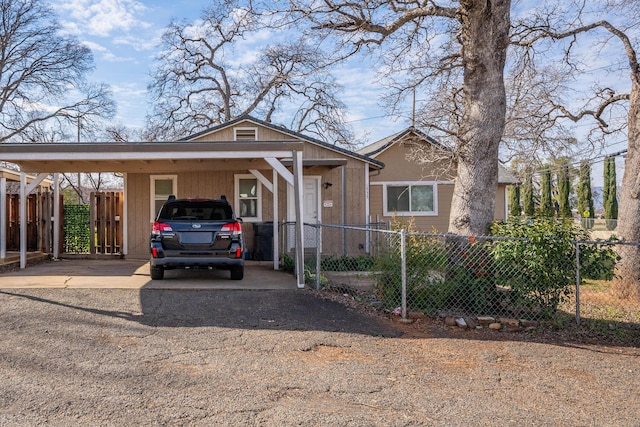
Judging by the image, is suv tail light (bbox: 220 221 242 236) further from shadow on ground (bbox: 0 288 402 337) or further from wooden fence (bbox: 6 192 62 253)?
wooden fence (bbox: 6 192 62 253)

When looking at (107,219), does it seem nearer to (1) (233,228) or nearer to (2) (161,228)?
(2) (161,228)

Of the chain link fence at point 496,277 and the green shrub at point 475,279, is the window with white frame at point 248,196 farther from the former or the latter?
the green shrub at point 475,279

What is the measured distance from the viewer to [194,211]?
26.9ft

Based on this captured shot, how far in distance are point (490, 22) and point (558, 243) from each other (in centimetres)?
376

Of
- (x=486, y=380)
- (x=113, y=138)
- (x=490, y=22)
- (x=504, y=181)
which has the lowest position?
(x=486, y=380)

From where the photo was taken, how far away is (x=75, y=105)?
1048 inches

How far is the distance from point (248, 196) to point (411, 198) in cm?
633

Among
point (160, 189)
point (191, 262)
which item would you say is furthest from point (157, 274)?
point (160, 189)

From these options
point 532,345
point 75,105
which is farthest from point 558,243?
point 75,105

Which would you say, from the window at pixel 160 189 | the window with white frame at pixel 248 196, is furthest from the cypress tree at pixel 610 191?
the window at pixel 160 189

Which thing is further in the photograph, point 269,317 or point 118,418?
point 269,317

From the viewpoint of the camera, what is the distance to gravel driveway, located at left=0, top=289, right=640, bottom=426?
11.1ft

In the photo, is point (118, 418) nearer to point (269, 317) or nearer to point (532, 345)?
point (269, 317)

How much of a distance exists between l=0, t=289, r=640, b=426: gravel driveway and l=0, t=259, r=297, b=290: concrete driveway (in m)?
1.53
